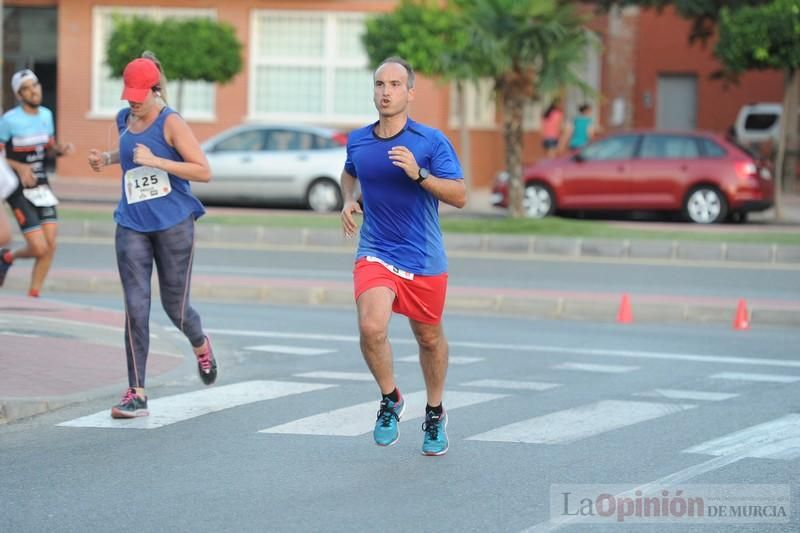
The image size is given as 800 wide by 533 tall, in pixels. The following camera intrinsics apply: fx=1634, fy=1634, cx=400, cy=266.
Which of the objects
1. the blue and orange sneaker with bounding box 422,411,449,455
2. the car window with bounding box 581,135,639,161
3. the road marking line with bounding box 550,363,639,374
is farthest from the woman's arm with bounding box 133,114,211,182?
the car window with bounding box 581,135,639,161

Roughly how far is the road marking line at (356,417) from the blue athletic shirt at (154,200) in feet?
4.13

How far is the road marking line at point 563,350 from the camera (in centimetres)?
1149

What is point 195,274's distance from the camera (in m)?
17.1

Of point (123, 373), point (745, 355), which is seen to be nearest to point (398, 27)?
point (745, 355)

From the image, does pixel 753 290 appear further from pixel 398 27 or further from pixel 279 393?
pixel 398 27

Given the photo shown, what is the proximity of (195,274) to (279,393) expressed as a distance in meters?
7.79

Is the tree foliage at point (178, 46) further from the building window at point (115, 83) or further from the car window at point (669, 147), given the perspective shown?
the car window at point (669, 147)

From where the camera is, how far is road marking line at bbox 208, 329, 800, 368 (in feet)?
37.7

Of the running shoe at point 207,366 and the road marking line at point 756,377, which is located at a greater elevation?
the running shoe at point 207,366

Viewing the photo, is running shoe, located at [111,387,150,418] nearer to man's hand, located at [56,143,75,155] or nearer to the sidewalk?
the sidewalk

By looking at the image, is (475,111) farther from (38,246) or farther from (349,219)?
(349,219)

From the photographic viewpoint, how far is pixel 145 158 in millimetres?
8289

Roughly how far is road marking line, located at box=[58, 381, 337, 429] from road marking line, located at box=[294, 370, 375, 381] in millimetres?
344

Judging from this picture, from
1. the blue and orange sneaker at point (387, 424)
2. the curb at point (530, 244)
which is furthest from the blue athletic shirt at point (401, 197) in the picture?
the curb at point (530, 244)
